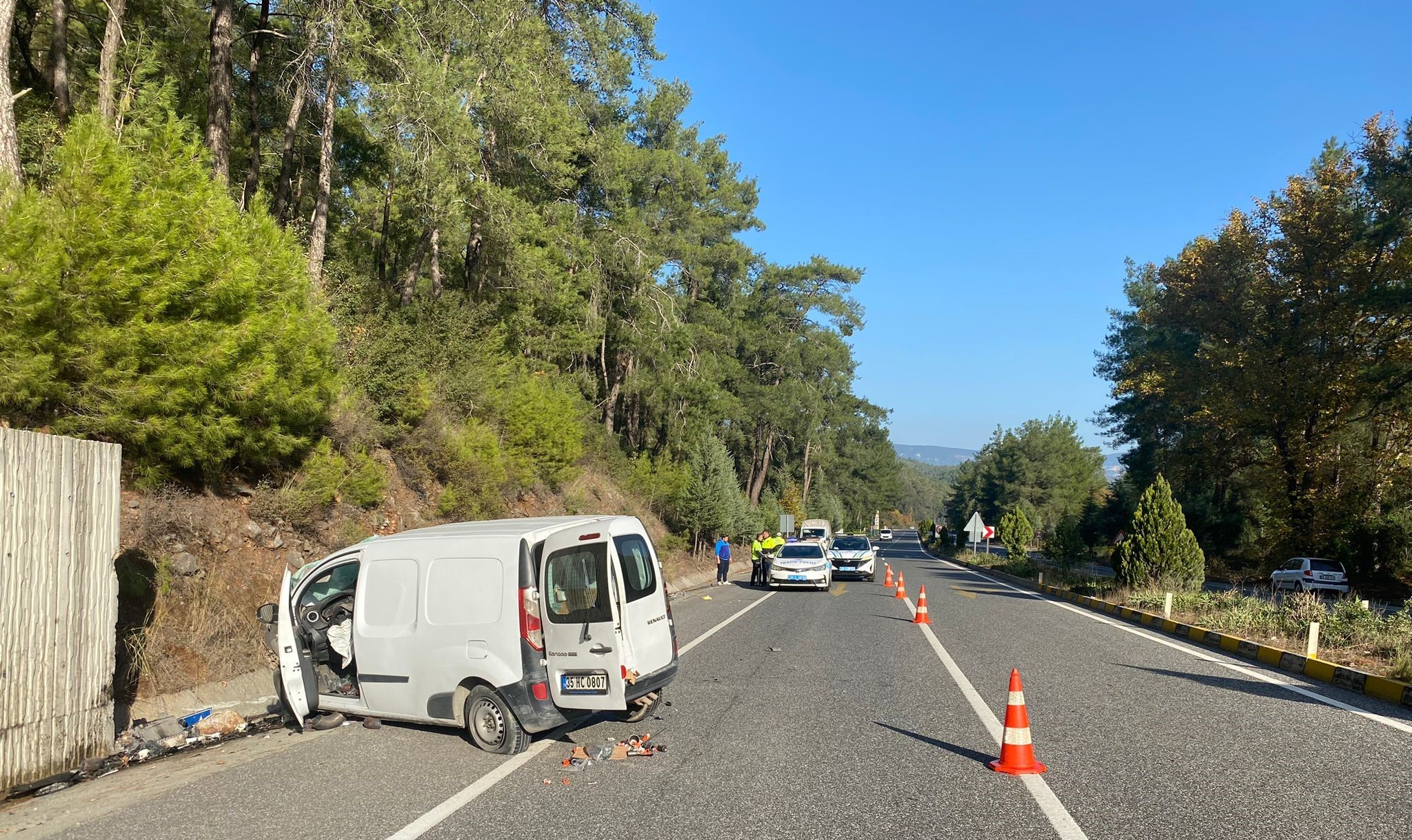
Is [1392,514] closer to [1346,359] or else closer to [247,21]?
[1346,359]

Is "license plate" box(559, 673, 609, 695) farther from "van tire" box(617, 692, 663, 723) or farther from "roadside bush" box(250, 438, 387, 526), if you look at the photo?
"roadside bush" box(250, 438, 387, 526)

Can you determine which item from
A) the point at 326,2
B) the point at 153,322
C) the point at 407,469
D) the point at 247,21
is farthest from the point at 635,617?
the point at 247,21

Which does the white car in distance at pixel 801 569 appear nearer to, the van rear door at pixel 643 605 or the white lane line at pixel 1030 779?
the white lane line at pixel 1030 779

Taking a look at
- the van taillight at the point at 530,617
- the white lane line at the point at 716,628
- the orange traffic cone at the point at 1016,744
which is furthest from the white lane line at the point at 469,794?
the orange traffic cone at the point at 1016,744

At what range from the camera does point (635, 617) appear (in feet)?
22.7

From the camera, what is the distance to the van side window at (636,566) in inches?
277

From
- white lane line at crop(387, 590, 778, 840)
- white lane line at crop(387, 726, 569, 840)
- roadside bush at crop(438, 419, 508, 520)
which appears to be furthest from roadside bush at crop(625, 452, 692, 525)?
white lane line at crop(387, 726, 569, 840)

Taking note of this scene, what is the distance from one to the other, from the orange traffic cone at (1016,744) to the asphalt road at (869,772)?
174mm

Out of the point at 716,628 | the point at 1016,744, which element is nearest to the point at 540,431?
the point at 716,628

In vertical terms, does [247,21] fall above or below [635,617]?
above

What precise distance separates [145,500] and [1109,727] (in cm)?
1010

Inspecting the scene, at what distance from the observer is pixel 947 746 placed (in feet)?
22.4

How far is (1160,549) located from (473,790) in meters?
18.8

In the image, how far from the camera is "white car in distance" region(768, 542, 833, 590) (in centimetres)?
2423
